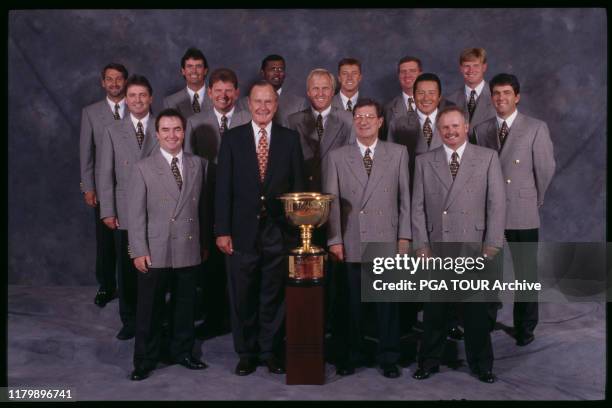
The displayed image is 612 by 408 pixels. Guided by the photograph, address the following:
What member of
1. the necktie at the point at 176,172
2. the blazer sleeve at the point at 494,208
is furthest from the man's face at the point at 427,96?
the necktie at the point at 176,172

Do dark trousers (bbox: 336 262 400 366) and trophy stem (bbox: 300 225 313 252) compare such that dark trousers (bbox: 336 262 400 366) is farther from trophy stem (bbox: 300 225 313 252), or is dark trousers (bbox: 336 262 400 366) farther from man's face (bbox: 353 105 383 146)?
man's face (bbox: 353 105 383 146)

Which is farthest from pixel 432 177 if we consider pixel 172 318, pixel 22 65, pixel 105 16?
pixel 22 65

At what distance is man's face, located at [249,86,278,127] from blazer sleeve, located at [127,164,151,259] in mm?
696

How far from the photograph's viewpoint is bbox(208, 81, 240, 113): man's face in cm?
452

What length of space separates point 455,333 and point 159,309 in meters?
1.74

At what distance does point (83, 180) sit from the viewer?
16.2 ft

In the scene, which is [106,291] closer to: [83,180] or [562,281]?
[83,180]

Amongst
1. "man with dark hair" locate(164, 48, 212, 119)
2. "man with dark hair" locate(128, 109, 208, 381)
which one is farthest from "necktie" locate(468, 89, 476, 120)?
"man with dark hair" locate(128, 109, 208, 381)

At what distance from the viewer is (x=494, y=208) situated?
13.2 ft

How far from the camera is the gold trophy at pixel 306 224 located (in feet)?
12.6

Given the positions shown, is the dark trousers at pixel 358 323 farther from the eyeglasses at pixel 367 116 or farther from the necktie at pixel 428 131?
the necktie at pixel 428 131

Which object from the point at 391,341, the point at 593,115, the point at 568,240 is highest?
the point at 593,115

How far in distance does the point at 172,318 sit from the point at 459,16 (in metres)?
3.14

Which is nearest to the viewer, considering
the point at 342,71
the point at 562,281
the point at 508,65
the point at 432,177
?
the point at 432,177
